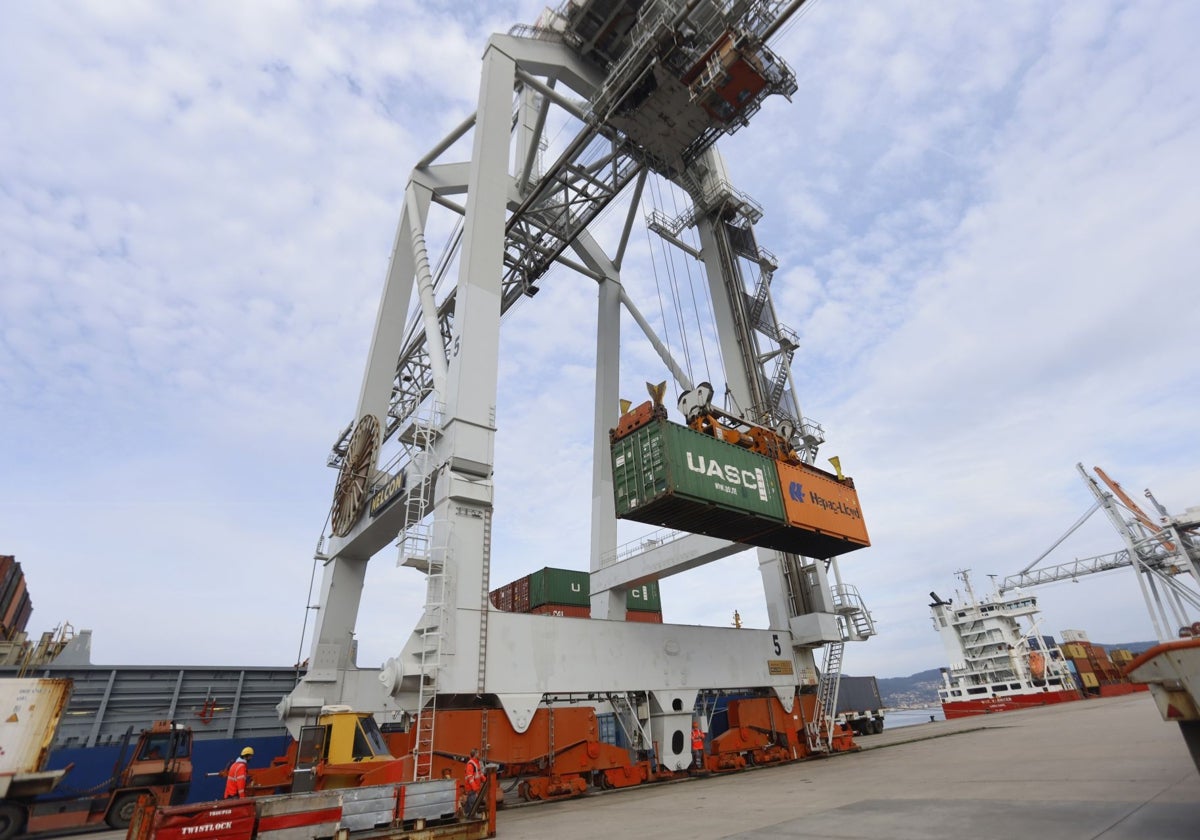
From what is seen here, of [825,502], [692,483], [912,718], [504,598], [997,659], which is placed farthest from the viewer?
[912,718]

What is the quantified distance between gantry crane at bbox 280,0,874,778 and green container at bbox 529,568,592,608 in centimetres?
511

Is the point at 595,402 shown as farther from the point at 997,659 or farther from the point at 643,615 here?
the point at 997,659

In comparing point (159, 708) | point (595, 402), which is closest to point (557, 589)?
point (595, 402)

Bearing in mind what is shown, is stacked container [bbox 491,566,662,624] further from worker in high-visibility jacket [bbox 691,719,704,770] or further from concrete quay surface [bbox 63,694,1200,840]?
concrete quay surface [bbox 63,694,1200,840]

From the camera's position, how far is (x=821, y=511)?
1775cm

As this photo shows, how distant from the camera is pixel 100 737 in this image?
771 inches

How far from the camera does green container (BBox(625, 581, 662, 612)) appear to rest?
85.2 feet

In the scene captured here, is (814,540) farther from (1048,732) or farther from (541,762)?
(541,762)

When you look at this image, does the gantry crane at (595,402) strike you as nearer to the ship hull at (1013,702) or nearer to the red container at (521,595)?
the red container at (521,595)

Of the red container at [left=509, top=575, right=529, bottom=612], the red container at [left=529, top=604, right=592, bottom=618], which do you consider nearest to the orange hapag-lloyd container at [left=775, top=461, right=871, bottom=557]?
the red container at [left=529, top=604, right=592, bottom=618]

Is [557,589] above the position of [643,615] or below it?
above

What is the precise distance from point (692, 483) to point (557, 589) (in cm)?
1401

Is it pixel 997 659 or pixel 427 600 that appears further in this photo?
pixel 997 659

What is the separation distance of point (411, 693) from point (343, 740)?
167 centimetres
